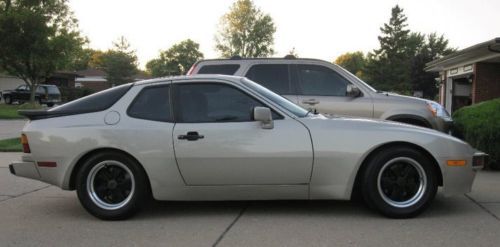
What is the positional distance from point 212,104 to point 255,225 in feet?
4.34

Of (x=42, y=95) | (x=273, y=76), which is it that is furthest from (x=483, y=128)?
(x=42, y=95)

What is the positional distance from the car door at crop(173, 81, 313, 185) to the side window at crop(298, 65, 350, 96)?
3.29 m

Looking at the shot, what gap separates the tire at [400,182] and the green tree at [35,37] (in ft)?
95.7

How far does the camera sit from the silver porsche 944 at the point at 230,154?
517 cm

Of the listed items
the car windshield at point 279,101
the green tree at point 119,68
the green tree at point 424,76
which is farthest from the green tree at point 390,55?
the car windshield at point 279,101

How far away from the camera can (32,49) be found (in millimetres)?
30844

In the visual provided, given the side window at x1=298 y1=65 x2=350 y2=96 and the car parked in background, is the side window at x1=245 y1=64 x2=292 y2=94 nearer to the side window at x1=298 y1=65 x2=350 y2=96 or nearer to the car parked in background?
the side window at x1=298 y1=65 x2=350 y2=96

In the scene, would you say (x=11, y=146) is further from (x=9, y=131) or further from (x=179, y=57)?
(x=179, y=57)

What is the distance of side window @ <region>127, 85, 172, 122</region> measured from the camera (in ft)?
17.9

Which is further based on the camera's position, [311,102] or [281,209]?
[311,102]

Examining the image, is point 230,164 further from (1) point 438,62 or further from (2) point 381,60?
(2) point 381,60

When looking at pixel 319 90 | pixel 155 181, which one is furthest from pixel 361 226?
pixel 319 90

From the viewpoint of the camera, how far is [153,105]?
553 cm

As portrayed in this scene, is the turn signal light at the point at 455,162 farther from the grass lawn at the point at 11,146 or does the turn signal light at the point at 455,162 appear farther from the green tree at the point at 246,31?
the green tree at the point at 246,31
